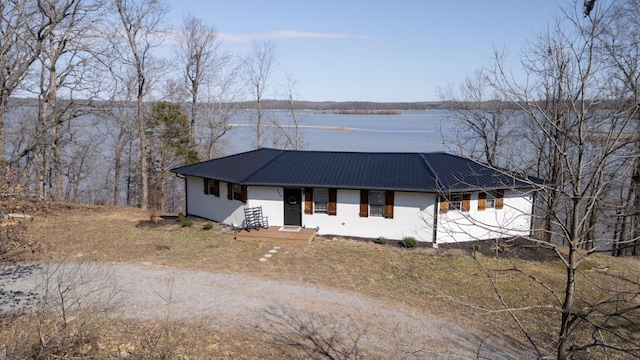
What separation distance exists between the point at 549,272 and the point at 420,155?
7.61 meters

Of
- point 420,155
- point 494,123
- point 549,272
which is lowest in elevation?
point 549,272

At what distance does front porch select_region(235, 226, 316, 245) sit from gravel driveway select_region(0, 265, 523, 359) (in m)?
4.10

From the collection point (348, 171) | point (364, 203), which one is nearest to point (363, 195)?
point (364, 203)

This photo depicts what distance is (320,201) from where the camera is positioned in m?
18.3

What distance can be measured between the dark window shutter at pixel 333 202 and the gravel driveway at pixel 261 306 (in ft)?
19.7

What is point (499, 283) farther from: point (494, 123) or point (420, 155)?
point (494, 123)

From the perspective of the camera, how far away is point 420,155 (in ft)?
65.7

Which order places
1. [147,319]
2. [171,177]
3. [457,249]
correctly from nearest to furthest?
[147,319] < [457,249] < [171,177]

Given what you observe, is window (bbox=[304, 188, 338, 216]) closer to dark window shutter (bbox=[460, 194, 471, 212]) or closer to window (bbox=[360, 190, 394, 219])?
window (bbox=[360, 190, 394, 219])

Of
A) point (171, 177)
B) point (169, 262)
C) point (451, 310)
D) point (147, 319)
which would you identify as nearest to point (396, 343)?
point (451, 310)

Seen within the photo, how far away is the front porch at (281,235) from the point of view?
16.8m

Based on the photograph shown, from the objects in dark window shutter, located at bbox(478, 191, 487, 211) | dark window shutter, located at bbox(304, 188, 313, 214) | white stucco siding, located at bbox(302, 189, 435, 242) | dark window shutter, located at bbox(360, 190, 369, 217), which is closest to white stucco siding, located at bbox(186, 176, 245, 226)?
dark window shutter, located at bbox(304, 188, 313, 214)

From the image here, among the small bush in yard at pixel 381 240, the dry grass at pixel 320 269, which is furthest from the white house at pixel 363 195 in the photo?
the dry grass at pixel 320 269

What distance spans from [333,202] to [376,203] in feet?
6.03
